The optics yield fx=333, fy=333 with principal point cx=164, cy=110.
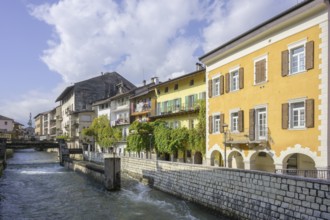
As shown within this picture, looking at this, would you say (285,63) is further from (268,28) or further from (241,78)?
(241,78)

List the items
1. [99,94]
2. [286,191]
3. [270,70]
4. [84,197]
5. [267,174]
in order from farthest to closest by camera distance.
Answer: [99,94] → [84,197] → [270,70] → [267,174] → [286,191]

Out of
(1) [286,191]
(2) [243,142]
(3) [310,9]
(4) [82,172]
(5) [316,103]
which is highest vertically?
(3) [310,9]

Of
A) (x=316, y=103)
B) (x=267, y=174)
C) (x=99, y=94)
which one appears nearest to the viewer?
(x=267, y=174)

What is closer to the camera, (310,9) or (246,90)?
(310,9)

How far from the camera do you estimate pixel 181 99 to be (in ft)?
119

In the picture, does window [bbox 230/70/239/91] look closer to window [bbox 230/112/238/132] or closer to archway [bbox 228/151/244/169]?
window [bbox 230/112/238/132]

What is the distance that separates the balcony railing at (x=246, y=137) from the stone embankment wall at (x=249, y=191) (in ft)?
9.89

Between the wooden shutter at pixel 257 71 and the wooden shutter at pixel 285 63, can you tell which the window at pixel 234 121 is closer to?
the wooden shutter at pixel 257 71

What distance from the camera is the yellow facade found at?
109ft

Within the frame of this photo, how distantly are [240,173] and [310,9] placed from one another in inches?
342

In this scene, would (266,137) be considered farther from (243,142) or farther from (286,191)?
(286,191)

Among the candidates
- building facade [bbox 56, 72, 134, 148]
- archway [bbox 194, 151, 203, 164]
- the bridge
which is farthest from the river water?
building facade [bbox 56, 72, 134, 148]

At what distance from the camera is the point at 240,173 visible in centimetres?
1661

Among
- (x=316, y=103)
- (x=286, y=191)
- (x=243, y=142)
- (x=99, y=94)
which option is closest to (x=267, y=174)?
(x=286, y=191)
